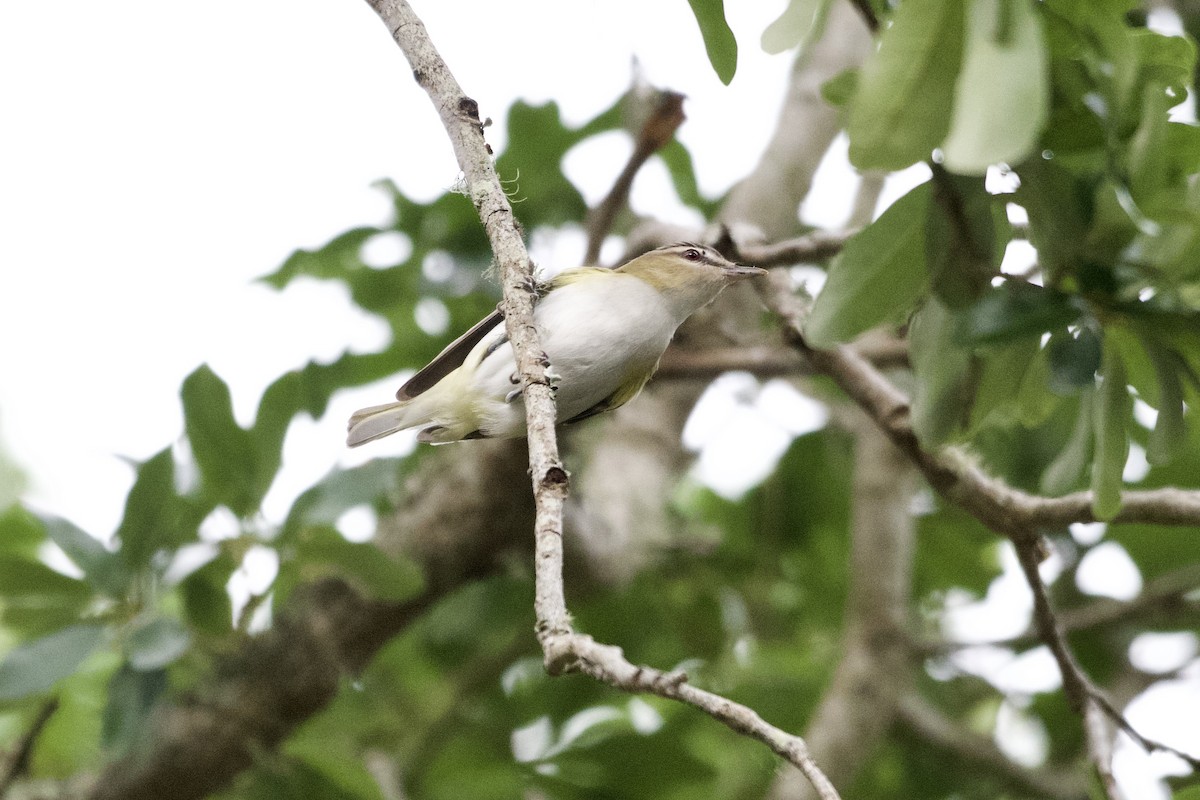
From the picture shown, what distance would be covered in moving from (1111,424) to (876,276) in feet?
1.15

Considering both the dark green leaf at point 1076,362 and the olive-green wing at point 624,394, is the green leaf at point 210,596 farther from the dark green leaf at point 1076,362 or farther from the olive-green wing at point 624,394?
the dark green leaf at point 1076,362

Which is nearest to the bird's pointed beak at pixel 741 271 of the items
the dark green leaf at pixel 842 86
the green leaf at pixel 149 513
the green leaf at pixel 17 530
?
the dark green leaf at pixel 842 86

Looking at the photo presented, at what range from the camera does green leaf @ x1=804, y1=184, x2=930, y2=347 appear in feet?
4.65

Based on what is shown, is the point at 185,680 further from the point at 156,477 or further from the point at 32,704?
the point at 156,477

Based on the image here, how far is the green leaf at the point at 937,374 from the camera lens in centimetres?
151

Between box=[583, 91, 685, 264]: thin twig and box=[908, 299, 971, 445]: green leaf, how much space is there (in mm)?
1023

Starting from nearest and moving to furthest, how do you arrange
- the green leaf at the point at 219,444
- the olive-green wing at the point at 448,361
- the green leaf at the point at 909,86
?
the green leaf at the point at 909,86
the olive-green wing at the point at 448,361
the green leaf at the point at 219,444

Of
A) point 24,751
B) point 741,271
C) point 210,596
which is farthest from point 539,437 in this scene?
point 24,751

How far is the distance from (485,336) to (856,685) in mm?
1692

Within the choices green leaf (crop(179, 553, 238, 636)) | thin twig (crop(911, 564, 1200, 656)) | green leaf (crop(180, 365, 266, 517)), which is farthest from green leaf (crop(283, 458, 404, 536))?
thin twig (crop(911, 564, 1200, 656))

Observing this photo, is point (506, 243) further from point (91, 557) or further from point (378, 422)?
point (91, 557)

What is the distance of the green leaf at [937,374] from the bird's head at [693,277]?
85cm

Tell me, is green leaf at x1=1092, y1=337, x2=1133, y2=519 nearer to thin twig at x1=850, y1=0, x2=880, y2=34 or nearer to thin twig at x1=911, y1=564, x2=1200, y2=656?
thin twig at x1=850, y1=0, x2=880, y2=34

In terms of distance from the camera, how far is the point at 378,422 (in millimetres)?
2510
